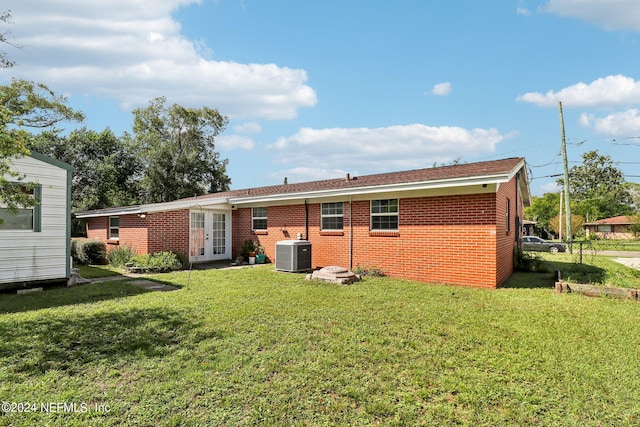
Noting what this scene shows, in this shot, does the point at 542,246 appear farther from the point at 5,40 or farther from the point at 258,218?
the point at 5,40

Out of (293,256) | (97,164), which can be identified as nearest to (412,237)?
(293,256)

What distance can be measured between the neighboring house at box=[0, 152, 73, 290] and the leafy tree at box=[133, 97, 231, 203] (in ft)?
68.1

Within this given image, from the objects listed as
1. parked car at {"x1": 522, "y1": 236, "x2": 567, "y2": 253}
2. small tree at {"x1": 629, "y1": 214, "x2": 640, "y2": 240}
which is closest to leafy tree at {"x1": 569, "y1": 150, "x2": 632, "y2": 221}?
small tree at {"x1": 629, "y1": 214, "x2": 640, "y2": 240}

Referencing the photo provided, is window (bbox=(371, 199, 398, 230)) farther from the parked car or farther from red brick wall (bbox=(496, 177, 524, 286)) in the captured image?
the parked car

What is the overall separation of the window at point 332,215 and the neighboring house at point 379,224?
4 cm

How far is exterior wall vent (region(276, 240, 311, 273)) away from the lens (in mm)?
10977

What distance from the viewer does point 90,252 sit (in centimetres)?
1412

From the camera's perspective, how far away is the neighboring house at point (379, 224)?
28.2ft

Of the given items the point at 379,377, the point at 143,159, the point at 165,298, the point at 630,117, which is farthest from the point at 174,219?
the point at 630,117

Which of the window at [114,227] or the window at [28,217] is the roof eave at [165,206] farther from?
the window at [28,217]

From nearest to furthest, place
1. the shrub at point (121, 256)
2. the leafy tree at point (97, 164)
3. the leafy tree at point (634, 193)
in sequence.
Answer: the shrub at point (121, 256)
the leafy tree at point (97, 164)
the leafy tree at point (634, 193)

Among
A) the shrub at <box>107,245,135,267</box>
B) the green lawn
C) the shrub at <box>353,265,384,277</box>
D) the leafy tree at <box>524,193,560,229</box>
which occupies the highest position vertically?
the leafy tree at <box>524,193,560,229</box>

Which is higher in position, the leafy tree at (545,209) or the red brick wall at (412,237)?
the leafy tree at (545,209)

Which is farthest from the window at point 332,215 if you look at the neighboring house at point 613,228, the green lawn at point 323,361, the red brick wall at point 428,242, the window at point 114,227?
the neighboring house at point 613,228
